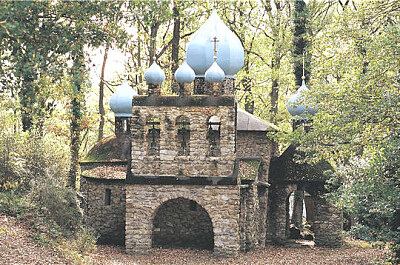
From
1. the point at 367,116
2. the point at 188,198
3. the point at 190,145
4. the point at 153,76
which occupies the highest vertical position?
the point at 153,76

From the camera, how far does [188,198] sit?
18109 mm

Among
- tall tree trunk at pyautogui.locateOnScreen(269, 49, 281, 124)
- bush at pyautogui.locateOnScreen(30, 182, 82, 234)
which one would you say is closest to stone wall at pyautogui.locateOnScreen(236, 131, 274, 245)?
bush at pyautogui.locateOnScreen(30, 182, 82, 234)

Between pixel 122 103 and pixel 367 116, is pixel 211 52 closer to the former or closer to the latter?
pixel 122 103

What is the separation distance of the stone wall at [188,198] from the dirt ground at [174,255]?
0.41 meters

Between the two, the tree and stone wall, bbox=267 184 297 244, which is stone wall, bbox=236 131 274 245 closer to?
stone wall, bbox=267 184 297 244

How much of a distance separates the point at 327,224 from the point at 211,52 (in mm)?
7530

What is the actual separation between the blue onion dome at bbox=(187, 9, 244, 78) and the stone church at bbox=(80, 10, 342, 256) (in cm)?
3

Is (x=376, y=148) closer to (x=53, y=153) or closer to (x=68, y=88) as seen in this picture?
(x=68, y=88)

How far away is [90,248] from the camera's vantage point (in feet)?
56.9

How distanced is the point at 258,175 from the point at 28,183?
8.26 metres

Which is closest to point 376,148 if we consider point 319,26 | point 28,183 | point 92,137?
point 28,183

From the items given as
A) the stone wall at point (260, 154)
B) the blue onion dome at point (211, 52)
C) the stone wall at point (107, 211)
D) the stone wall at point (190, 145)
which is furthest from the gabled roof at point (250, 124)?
the stone wall at point (107, 211)

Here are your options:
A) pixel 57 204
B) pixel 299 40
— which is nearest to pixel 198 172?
pixel 57 204

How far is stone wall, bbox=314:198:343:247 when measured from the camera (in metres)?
21.8
